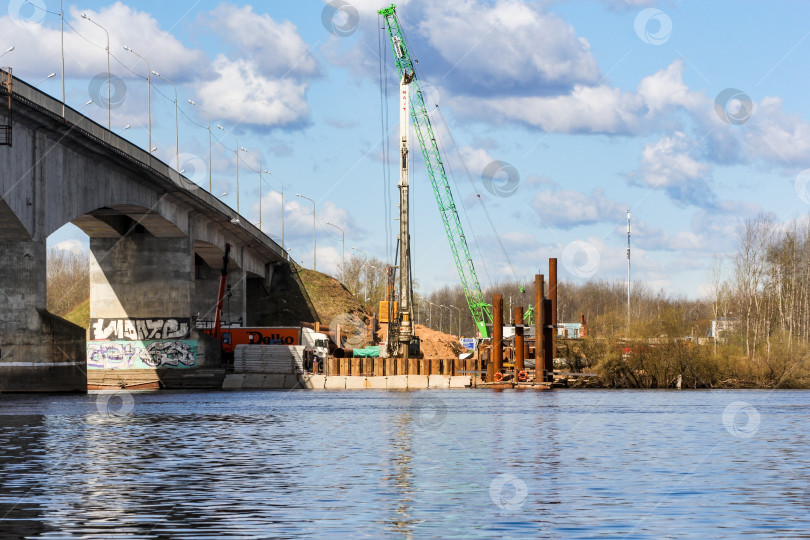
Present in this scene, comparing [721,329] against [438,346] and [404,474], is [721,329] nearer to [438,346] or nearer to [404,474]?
[438,346]

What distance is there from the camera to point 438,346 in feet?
418

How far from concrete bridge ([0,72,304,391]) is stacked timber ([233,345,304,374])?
249cm

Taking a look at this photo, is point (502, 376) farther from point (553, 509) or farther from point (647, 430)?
point (553, 509)

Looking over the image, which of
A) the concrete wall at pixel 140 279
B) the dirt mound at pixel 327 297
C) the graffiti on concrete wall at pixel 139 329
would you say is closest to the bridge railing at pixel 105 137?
the concrete wall at pixel 140 279

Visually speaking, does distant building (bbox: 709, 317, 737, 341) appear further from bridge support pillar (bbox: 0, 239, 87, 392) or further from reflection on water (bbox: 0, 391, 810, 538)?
bridge support pillar (bbox: 0, 239, 87, 392)

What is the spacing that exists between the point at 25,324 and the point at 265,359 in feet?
123

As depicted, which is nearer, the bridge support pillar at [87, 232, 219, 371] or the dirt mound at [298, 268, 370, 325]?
the bridge support pillar at [87, 232, 219, 371]

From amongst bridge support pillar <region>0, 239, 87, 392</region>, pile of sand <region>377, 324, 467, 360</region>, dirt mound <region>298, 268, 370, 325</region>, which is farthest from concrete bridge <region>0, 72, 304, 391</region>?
dirt mound <region>298, 268, 370, 325</region>

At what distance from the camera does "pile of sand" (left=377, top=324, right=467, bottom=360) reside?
124812 millimetres

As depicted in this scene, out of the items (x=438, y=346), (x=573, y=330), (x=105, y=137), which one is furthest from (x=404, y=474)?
(x=573, y=330)

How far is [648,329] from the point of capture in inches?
3642

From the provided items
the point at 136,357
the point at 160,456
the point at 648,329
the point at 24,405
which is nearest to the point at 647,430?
the point at 160,456

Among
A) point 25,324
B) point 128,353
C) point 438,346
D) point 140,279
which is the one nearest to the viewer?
point 25,324

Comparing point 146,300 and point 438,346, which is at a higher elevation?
point 146,300
